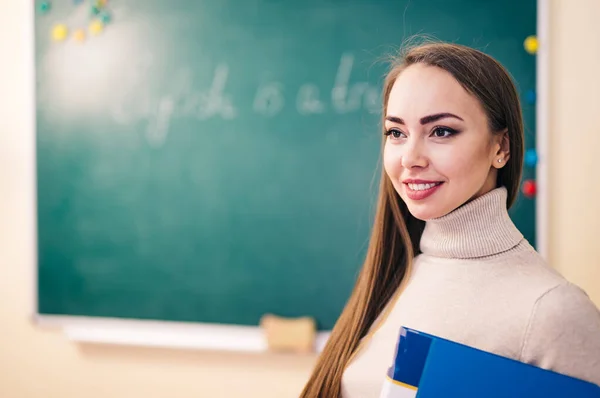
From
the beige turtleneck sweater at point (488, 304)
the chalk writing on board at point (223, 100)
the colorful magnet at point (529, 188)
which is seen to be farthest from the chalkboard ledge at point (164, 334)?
the beige turtleneck sweater at point (488, 304)

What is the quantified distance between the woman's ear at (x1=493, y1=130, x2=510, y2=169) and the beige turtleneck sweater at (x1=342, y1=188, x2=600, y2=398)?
43 mm

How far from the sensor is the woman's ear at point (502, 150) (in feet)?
2.95

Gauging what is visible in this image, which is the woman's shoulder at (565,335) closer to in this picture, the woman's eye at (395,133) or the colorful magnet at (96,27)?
the woman's eye at (395,133)

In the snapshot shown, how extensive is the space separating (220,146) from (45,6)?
812 millimetres

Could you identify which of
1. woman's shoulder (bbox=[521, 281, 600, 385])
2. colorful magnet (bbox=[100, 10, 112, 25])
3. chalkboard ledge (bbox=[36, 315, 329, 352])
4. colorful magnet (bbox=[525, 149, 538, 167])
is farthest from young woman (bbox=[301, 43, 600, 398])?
colorful magnet (bbox=[100, 10, 112, 25])

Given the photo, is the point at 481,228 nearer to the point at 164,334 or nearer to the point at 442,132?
the point at 442,132

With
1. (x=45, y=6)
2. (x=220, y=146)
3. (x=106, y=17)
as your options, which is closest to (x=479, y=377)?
(x=220, y=146)

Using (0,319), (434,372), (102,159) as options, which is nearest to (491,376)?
(434,372)

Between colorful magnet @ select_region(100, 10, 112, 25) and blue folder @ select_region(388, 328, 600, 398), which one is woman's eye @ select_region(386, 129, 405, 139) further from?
colorful magnet @ select_region(100, 10, 112, 25)

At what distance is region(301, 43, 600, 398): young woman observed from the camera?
78 cm

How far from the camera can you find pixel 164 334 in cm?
195

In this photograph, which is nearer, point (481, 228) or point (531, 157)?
point (481, 228)

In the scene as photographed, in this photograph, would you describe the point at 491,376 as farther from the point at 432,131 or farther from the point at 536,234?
the point at 536,234

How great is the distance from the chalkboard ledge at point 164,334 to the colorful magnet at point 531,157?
0.82m
